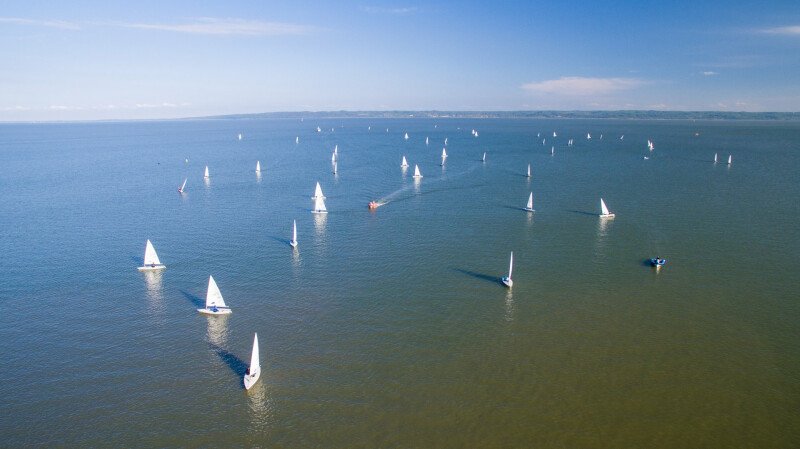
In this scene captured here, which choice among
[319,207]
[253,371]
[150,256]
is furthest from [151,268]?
[319,207]

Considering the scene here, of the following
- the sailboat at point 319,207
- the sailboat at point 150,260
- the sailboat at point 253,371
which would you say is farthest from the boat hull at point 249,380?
the sailboat at point 319,207

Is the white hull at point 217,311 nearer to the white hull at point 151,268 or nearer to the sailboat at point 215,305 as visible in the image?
the sailboat at point 215,305

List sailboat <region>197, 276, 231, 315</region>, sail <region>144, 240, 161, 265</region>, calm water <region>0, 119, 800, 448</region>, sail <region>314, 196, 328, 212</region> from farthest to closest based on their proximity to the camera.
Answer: sail <region>314, 196, 328, 212</region> < sail <region>144, 240, 161, 265</region> < sailboat <region>197, 276, 231, 315</region> < calm water <region>0, 119, 800, 448</region>

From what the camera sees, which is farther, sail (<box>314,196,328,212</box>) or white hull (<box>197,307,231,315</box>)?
sail (<box>314,196,328,212</box>)

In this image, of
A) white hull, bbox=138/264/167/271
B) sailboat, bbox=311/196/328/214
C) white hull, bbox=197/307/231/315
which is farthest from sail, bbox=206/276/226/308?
sailboat, bbox=311/196/328/214

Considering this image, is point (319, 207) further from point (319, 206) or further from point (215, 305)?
point (215, 305)

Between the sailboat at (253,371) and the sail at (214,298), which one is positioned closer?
the sailboat at (253,371)

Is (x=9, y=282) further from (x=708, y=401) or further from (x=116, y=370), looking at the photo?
(x=708, y=401)

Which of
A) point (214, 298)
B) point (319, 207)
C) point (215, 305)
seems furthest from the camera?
point (319, 207)

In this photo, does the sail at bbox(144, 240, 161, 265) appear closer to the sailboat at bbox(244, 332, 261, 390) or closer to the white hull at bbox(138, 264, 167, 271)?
the white hull at bbox(138, 264, 167, 271)
